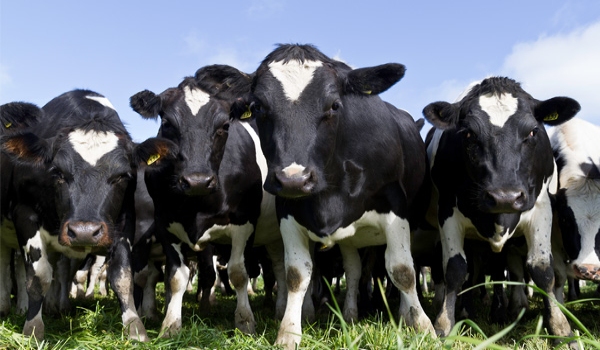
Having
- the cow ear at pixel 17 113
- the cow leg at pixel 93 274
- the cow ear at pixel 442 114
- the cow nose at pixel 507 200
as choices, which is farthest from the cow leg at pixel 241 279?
the cow leg at pixel 93 274

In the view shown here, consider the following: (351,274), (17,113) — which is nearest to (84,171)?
(17,113)

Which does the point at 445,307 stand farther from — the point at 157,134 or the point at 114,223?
the point at 157,134

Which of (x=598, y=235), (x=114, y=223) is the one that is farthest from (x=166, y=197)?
(x=598, y=235)

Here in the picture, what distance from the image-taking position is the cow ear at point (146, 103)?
654cm

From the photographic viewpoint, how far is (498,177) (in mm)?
5055

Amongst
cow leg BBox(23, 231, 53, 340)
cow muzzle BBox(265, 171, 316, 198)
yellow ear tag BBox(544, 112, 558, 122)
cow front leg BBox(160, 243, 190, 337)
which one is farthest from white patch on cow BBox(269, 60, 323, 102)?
cow leg BBox(23, 231, 53, 340)

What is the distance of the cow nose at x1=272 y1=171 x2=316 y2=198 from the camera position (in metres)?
4.48

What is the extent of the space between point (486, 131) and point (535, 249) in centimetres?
117

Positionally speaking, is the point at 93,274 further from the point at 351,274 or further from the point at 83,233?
the point at 83,233

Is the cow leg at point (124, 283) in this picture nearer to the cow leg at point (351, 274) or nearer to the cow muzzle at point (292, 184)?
the cow muzzle at point (292, 184)

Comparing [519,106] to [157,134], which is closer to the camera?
[519,106]

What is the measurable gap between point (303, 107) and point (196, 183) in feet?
4.58

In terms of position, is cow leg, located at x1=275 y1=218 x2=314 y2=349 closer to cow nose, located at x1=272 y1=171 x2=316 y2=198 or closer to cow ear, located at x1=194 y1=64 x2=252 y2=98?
cow nose, located at x1=272 y1=171 x2=316 y2=198

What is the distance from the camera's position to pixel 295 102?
4.95 meters
